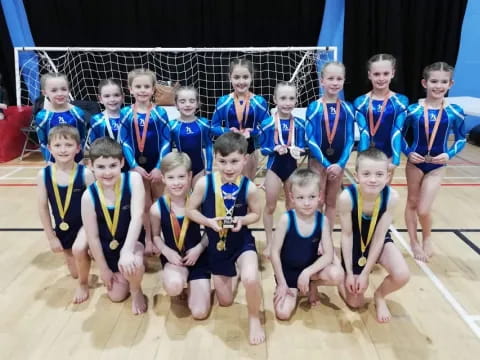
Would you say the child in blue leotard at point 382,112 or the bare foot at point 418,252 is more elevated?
the child in blue leotard at point 382,112

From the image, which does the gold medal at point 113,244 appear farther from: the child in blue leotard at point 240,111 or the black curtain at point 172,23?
the black curtain at point 172,23

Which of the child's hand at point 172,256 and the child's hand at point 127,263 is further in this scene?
the child's hand at point 172,256

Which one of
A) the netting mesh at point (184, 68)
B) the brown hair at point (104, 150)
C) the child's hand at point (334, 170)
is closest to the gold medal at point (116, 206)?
the brown hair at point (104, 150)

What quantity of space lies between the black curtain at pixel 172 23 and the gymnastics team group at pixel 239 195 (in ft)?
11.8

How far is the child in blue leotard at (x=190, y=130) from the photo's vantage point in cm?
315

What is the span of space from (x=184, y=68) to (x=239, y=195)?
463 cm

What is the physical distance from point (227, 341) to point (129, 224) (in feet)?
2.86

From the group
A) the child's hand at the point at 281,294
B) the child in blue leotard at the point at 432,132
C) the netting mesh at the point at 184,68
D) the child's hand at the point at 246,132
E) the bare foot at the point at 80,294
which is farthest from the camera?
the netting mesh at the point at 184,68

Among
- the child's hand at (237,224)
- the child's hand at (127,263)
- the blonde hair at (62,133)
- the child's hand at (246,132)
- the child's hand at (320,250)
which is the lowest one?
the child's hand at (320,250)

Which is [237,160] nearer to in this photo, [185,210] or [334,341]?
[185,210]

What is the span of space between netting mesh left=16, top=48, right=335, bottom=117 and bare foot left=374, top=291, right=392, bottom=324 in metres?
4.41

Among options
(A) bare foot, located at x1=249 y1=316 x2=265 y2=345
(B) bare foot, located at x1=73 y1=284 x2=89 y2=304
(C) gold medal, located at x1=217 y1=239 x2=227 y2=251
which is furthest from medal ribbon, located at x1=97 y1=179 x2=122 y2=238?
(A) bare foot, located at x1=249 y1=316 x2=265 y2=345

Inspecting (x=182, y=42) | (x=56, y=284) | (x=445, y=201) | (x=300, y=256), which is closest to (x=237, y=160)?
(x=300, y=256)

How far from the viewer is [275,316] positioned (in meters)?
2.49
